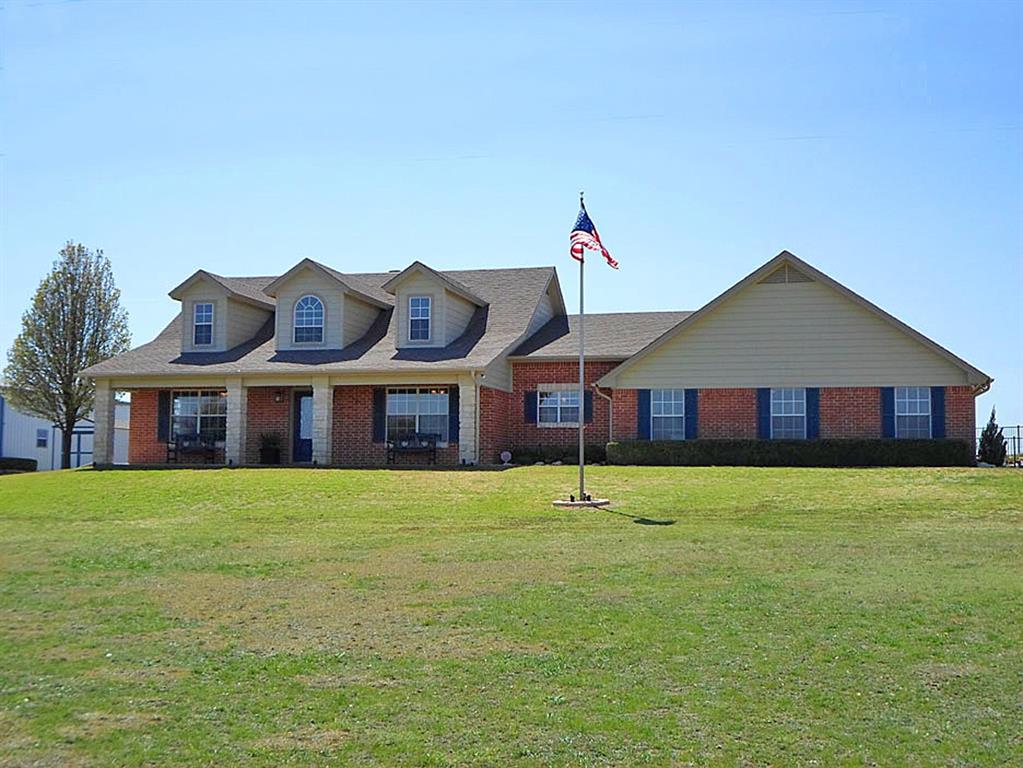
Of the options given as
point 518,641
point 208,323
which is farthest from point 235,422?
point 518,641

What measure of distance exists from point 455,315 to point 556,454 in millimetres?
5194

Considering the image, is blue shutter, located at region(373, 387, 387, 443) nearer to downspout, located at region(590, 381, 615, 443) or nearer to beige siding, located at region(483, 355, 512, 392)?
beige siding, located at region(483, 355, 512, 392)

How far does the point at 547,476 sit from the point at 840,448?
24.2 ft

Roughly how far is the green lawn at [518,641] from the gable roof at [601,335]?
12526 millimetres

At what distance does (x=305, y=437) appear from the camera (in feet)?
105

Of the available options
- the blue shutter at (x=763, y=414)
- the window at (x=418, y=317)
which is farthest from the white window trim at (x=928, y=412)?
the window at (x=418, y=317)

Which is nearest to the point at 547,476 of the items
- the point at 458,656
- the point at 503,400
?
the point at 503,400

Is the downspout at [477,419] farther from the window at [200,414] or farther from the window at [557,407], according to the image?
the window at [200,414]

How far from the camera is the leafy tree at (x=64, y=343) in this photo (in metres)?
38.3

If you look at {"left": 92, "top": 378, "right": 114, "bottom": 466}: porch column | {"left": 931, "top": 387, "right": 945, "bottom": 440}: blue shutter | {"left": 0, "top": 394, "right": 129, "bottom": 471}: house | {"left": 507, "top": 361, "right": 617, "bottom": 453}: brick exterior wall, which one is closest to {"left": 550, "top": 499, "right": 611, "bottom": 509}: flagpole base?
{"left": 507, "top": 361, "right": 617, "bottom": 453}: brick exterior wall

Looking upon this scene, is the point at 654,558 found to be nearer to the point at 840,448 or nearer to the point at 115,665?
the point at 115,665

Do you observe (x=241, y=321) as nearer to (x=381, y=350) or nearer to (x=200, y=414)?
(x=200, y=414)

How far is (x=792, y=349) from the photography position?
2778 centimetres

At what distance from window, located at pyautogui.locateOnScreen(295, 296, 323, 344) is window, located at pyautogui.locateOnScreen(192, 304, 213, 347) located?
9.70 feet
